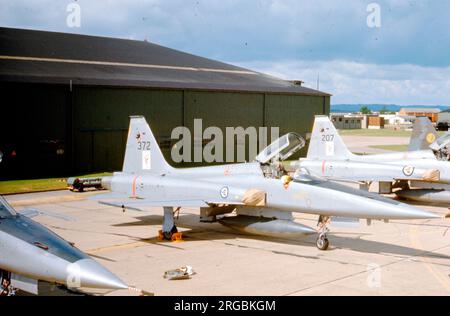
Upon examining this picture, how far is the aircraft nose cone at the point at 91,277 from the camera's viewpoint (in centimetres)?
823

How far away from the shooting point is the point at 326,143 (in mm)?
24172

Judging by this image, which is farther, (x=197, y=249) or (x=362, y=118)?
(x=362, y=118)

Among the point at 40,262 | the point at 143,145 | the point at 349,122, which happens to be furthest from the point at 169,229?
the point at 349,122

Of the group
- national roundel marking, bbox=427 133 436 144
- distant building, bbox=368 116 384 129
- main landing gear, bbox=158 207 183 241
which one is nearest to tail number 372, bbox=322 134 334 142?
national roundel marking, bbox=427 133 436 144

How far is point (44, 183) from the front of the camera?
1073 inches

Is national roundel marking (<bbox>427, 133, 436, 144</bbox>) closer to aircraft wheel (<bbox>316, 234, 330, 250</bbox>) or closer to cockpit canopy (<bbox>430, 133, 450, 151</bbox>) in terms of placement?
cockpit canopy (<bbox>430, 133, 450, 151</bbox>)

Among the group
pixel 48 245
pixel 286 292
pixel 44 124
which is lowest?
pixel 286 292

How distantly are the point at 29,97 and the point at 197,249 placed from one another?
59.0 feet

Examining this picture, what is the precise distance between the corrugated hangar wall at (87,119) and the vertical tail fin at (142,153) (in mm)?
12886

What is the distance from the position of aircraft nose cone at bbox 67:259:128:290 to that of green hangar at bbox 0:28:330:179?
2168 cm

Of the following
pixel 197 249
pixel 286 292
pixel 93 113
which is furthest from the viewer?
pixel 93 113

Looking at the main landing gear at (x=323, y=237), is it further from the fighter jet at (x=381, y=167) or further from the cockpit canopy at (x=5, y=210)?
the cockpit canopy at (x=5, y=210)
